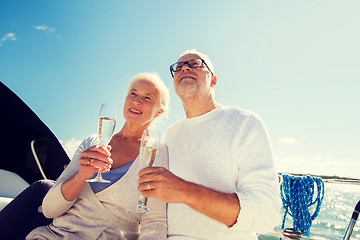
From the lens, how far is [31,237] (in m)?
1.71

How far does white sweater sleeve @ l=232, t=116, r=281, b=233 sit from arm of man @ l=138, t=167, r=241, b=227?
0.21ft

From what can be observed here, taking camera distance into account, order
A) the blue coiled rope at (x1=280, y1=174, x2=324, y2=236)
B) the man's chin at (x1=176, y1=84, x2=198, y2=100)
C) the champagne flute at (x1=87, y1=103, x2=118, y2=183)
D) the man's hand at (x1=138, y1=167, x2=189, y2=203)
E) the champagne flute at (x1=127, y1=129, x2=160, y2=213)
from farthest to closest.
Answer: the blue coiled rope at (x1=280, y1=174, x2=324, y2=236) < the man's chin at (x1=176, y1=84, x2=198, y2=100) < the champagne flute at (x1=87, y1=103, x2=118, y2=183) < the champagne flute at (x1=127, y1=129, x2=160, y2=213) < the man's hand at (x1=138, y1=167, x2=189, y2=203)

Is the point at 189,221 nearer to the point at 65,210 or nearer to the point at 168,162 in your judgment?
the point at 168,162

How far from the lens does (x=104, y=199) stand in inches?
75.9

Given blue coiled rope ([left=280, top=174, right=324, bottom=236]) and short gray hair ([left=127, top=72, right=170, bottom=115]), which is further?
blue coiled rope ([left=280, top=174, right=324, bottom=236])

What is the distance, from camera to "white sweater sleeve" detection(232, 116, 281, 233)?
4.70ft

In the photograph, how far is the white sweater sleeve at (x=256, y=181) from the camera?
143 centimetres

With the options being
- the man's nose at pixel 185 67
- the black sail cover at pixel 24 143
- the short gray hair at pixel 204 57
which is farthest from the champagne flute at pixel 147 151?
the black sail cover at pixel 24 143

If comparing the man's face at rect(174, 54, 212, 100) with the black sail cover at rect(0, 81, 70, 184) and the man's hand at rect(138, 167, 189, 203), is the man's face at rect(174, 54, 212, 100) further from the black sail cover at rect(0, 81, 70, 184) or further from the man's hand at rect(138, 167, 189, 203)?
the black sail cover at rect(0, 81, 70, 184)

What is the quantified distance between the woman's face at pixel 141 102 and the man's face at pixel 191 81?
0.25 meters

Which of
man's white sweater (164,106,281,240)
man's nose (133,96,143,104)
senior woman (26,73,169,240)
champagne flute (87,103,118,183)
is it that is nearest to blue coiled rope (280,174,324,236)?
man's white sweater (164,106,281,240)

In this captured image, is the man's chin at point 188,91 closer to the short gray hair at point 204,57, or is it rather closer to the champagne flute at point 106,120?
the short gray hair at point 204,57

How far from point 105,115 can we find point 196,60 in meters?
1.15

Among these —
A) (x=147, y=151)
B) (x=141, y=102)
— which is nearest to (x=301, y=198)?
(x=141, y=102)
